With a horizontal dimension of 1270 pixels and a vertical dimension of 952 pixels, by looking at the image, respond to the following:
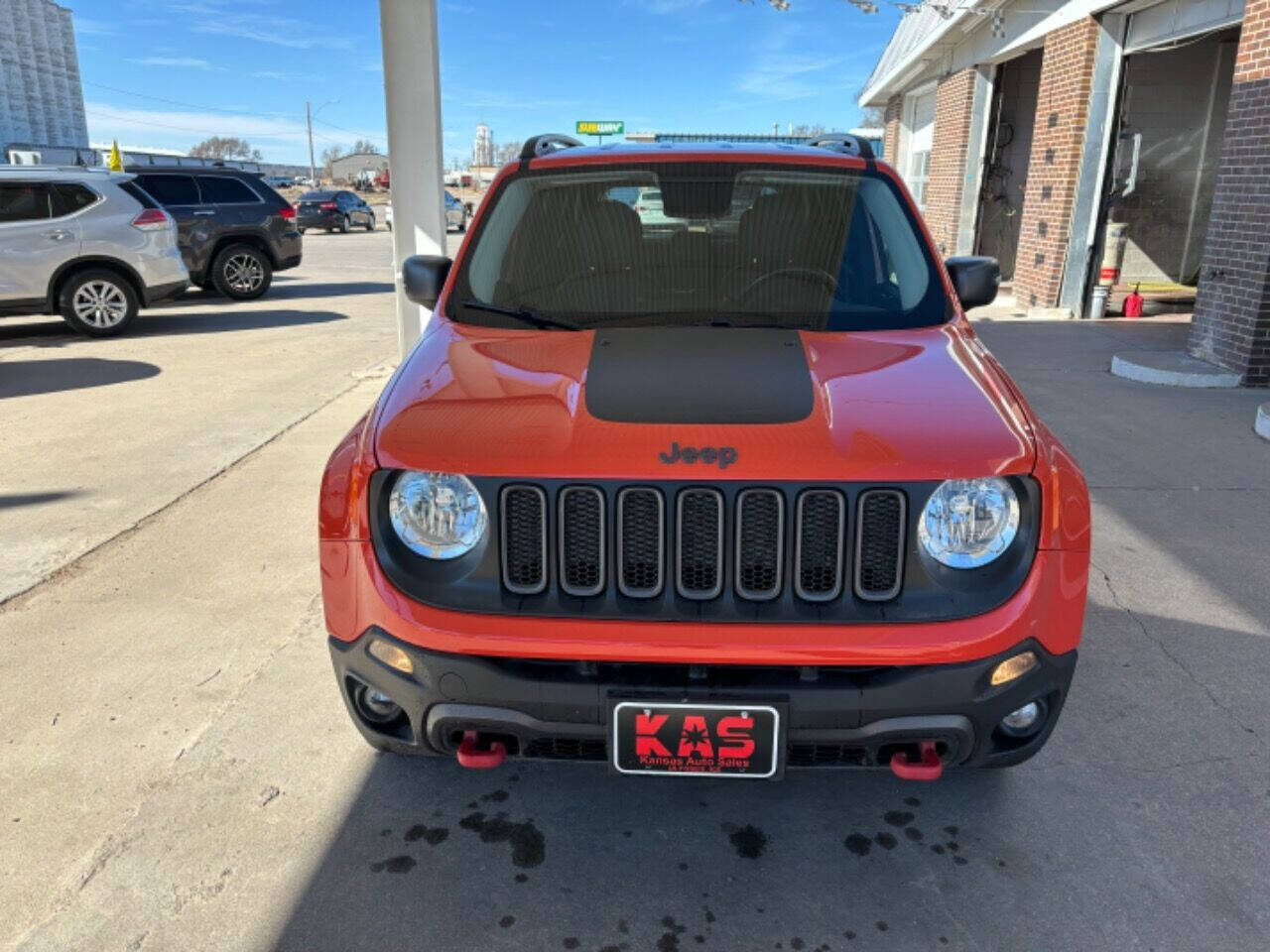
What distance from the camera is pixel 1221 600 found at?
3.93 meters

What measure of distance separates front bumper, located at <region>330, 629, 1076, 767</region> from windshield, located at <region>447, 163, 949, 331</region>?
1213 millimetres

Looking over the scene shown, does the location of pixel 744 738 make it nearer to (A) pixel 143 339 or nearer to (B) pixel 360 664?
(B) pixel 360 664

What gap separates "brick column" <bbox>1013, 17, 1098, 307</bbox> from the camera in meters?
11.0

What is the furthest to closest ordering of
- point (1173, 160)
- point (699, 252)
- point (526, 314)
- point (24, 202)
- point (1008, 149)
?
point (1008, 149), point (1173, 160), point (24, 202), point (699, 252), point (526, 314)

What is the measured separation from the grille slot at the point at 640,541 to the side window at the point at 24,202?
10.5m

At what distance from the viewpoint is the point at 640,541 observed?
2115 mm

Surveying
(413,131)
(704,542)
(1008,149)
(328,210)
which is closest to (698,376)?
(704,542)

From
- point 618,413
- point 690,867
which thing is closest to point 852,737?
point 690,867

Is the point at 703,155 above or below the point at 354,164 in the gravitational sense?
below

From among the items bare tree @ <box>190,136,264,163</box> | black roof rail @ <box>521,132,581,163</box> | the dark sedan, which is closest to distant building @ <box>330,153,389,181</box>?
bare tree @ <box>190,136,264,163</box>

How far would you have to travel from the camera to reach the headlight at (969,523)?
211cm

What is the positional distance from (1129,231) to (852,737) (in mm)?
15031

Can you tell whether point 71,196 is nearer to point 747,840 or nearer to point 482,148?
point 747,840

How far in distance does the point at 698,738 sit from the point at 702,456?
2.04ft
